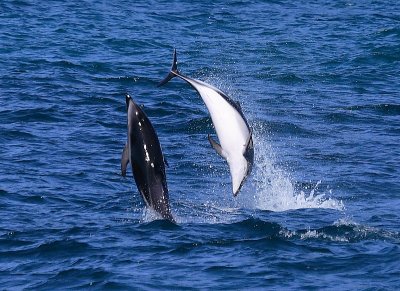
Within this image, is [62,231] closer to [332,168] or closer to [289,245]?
[289,245]

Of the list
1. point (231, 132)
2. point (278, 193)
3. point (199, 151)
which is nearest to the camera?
point (231, 132)

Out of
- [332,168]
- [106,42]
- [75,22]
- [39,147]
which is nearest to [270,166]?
[332,168]

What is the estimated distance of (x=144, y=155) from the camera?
12.1 metres

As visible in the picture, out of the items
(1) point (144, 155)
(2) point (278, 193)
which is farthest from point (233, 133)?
(2) point (278, 193)

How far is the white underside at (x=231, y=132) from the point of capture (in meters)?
13.2

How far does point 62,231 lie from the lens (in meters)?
14.0

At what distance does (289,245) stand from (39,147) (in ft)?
22.7

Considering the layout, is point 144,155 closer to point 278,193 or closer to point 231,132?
point 231,132

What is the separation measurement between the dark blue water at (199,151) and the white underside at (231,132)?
0.97 metres

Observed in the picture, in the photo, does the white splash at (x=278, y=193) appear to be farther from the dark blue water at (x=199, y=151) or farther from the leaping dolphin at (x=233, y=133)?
the leaping dolphin at (x=233, y=133)

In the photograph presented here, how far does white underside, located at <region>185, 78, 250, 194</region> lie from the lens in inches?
521

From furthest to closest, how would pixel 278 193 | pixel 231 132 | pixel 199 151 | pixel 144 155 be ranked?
pixel 199 151 → pixel 278 193 → pixel 231 132 → pixel 144 155

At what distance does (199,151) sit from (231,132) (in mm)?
6137

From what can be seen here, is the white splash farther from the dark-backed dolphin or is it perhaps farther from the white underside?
the dark-backed dolphin
